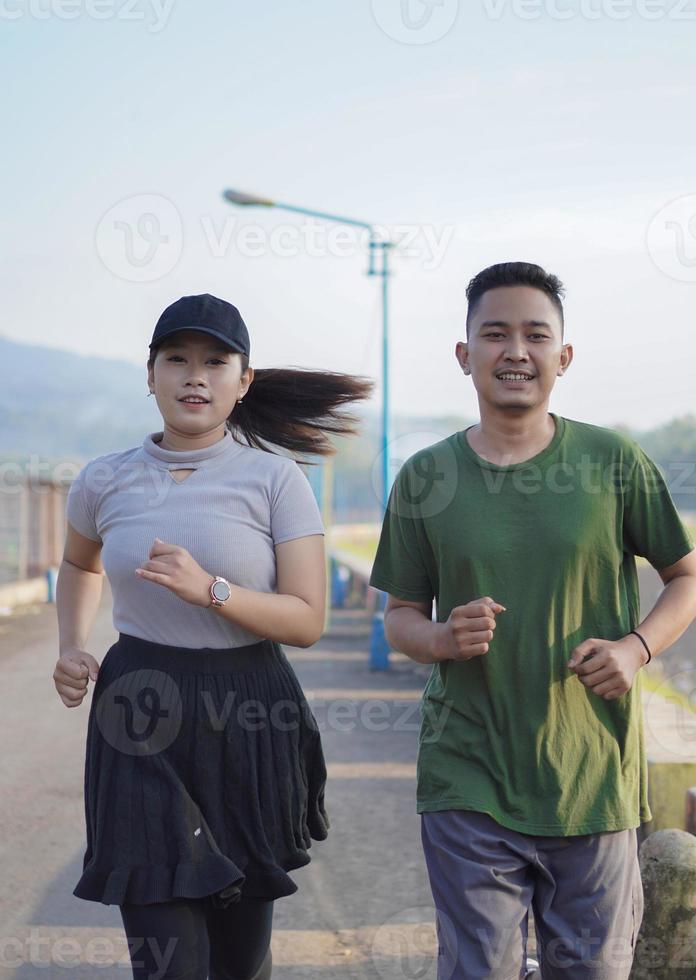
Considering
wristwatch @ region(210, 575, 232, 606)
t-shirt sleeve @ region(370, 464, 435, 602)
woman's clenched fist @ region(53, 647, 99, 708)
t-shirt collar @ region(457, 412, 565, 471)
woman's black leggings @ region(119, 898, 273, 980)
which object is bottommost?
woman's black leggings @ region(119, 898, 273, 980)

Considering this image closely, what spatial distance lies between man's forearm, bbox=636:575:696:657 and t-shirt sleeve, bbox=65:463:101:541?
4.59ft

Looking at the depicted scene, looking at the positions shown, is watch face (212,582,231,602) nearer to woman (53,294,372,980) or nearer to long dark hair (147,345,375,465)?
woman (53,294,372,980)

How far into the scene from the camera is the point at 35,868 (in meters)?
5.63

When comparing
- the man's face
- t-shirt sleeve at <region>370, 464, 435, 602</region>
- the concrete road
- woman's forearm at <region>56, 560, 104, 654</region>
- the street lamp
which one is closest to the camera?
the man's face

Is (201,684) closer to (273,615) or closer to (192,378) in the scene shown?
(273,615)

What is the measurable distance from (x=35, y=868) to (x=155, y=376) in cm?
338

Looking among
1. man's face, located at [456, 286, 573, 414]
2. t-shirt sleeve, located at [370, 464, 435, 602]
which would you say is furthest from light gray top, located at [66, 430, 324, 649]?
man's face, located at [456, 286, 573, 414]

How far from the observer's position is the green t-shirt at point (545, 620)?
8.98 feet

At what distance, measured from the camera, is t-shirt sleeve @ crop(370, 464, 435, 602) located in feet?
9.63

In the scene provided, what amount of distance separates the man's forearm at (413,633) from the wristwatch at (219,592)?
1.24 ft

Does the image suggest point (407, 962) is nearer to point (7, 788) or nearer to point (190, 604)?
point (190, 604)

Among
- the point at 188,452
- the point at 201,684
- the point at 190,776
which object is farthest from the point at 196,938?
the point at 188,452

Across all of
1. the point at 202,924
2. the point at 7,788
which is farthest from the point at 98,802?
the point at 7,788

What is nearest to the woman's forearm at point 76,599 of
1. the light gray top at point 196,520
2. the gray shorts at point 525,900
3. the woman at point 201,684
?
the woman at point 201,684
